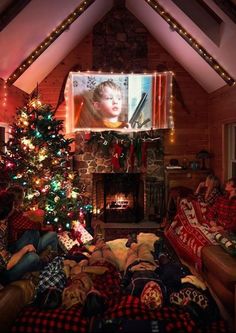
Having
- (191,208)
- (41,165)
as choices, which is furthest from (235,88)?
(41,165)

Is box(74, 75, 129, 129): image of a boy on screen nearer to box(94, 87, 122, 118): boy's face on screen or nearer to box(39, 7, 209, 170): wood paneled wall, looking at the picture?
box(94, 87, 122, 118): boy's face on screen

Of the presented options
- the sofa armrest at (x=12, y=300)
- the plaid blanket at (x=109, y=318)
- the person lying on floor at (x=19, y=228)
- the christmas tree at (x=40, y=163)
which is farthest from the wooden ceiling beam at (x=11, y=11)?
the plaid blanket at (x=109, y=318)

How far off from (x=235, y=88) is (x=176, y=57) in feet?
5.37

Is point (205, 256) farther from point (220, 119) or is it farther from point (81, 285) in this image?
point (220, 119)

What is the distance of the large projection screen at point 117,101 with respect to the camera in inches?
249

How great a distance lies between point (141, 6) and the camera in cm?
575

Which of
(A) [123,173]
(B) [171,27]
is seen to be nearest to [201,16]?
(B) [171,27]

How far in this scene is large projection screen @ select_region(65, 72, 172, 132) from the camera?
633 cm

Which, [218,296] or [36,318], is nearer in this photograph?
[36,318]

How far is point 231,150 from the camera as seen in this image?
584cm

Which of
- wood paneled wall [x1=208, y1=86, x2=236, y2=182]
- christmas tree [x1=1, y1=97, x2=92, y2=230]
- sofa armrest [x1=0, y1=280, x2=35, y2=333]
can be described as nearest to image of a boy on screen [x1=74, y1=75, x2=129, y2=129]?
christmas tree [x1=1, y1=97, x2=92, y2=230]

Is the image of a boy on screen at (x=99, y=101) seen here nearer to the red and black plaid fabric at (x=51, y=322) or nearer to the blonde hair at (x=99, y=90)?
the blonde hair at (x=99, y=90)

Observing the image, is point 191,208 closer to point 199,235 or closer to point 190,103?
point 199,235

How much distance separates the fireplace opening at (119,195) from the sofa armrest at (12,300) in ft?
13.8
